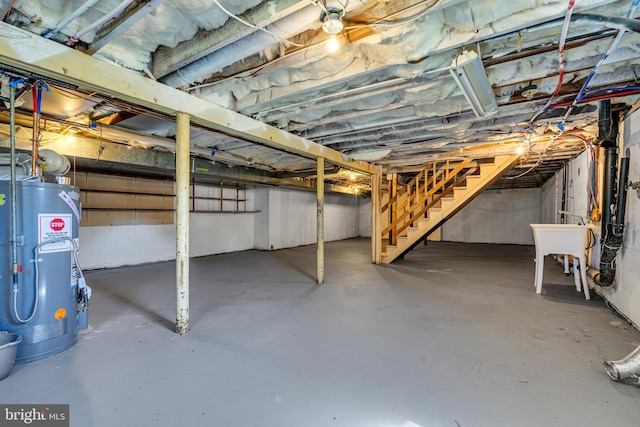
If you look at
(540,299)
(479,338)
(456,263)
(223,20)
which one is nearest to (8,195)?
(223,20)

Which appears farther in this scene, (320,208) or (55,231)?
(320,208)

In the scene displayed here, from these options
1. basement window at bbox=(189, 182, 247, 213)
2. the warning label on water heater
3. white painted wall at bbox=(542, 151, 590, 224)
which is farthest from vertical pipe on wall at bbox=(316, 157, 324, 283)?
basement window at bbox=(189, 182, 247, 213)

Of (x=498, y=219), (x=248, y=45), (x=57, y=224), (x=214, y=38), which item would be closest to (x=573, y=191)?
(x=498, y=219)

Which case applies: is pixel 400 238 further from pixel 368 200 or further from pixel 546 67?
pixel 368 200

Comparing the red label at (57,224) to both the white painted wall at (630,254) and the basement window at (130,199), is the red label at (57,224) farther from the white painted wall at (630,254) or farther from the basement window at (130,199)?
the white painted wall at (630,254)

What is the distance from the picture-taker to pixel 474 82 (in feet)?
7.01

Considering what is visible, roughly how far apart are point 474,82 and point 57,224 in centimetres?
317

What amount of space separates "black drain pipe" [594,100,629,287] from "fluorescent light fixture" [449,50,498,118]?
45.5 inches

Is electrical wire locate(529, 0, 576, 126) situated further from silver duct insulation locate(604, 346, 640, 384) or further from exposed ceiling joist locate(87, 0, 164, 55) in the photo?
exposed ceiling joist locate(87, 0, 164, 55)

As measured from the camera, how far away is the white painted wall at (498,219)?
30.1ft

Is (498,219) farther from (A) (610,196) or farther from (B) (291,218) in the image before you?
(A) (610,196)

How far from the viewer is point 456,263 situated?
582cm

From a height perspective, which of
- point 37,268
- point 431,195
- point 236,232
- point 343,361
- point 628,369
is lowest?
point 343,361

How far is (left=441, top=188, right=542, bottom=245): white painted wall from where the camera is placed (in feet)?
30.1
